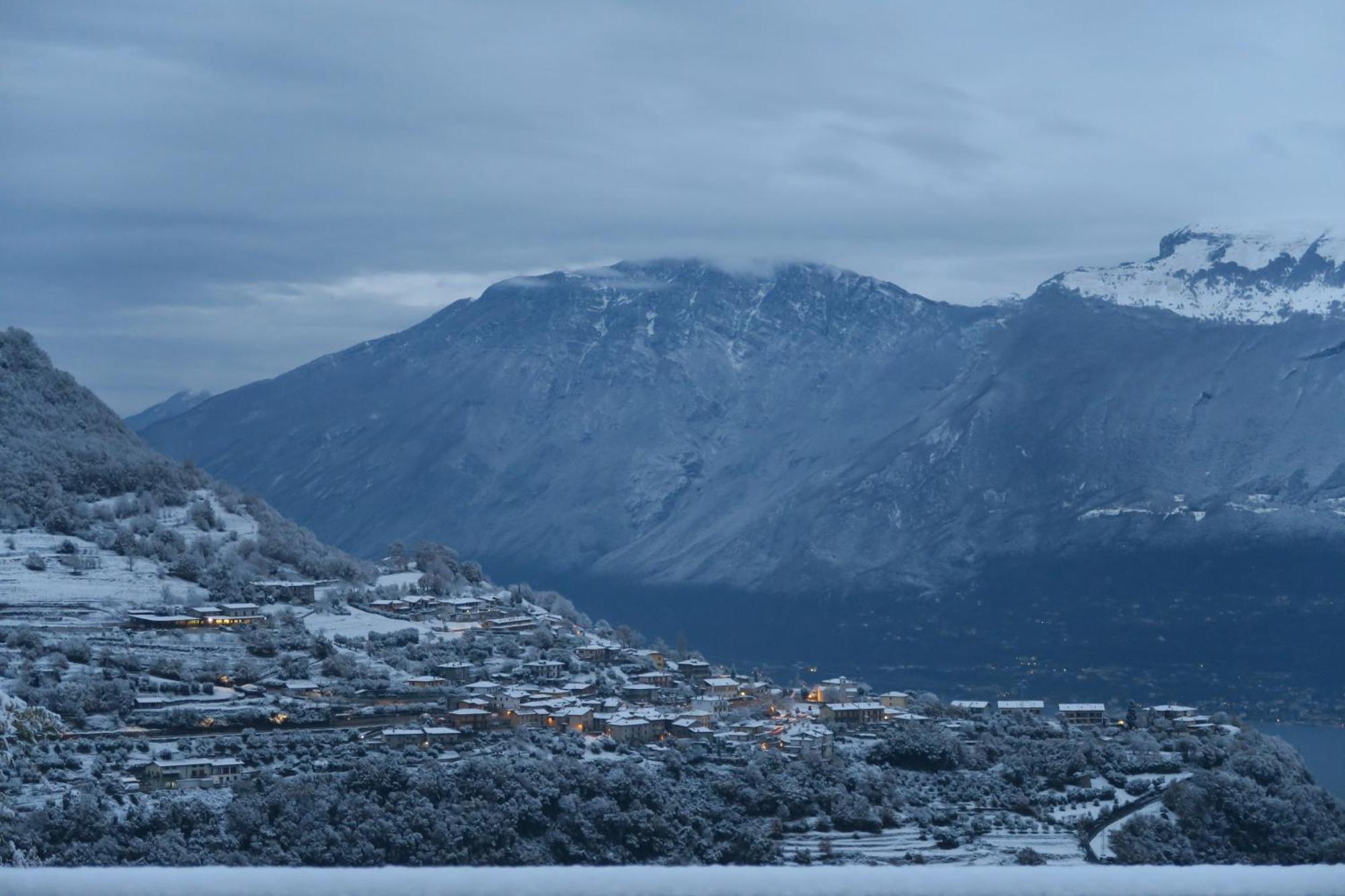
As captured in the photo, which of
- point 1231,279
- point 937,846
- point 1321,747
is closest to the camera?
point 937,846

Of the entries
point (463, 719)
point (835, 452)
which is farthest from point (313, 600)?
point (835, 452)

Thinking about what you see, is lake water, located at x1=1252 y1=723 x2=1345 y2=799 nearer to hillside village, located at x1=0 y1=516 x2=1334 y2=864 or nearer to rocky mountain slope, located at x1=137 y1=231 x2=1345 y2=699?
hillside village, located at x1=0 y1=516 x2=1334 y2=864

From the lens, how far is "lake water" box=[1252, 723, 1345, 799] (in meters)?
35.8

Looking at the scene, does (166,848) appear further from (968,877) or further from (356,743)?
(968,877)

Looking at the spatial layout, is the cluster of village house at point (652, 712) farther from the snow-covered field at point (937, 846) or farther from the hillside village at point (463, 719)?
the snow-covered field at point (937, 846)

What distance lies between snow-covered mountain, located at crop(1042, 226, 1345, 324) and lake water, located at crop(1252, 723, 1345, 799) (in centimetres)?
4904

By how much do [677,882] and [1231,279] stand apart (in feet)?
335

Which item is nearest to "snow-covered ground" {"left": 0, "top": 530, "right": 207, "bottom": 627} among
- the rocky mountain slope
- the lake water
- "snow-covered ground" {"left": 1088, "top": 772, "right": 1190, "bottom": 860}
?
"snow-covered ground" {"left": 1088, "top": 772, "right": 1190, "bottom": 860}

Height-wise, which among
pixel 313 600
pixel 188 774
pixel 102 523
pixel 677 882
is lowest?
pixel 188 774

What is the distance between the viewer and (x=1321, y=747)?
4428cm

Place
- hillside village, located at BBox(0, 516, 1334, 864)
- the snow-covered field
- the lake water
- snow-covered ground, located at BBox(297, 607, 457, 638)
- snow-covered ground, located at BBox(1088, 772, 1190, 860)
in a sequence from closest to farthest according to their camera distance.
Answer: the snow-covered field < snow-covered ground, located at BBox(1088, 772, 1190, 860) < hillside village, located at BBox(0, 516, 1334, 864) < snow-covered ground, located at BBox(297, 607, 457, 638) < the lake water

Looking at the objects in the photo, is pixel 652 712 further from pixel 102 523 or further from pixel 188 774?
pixel 102 523

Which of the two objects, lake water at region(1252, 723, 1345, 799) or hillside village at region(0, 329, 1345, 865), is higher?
hillside village at region(0, 329, 1345, 865)

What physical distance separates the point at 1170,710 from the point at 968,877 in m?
32.7
